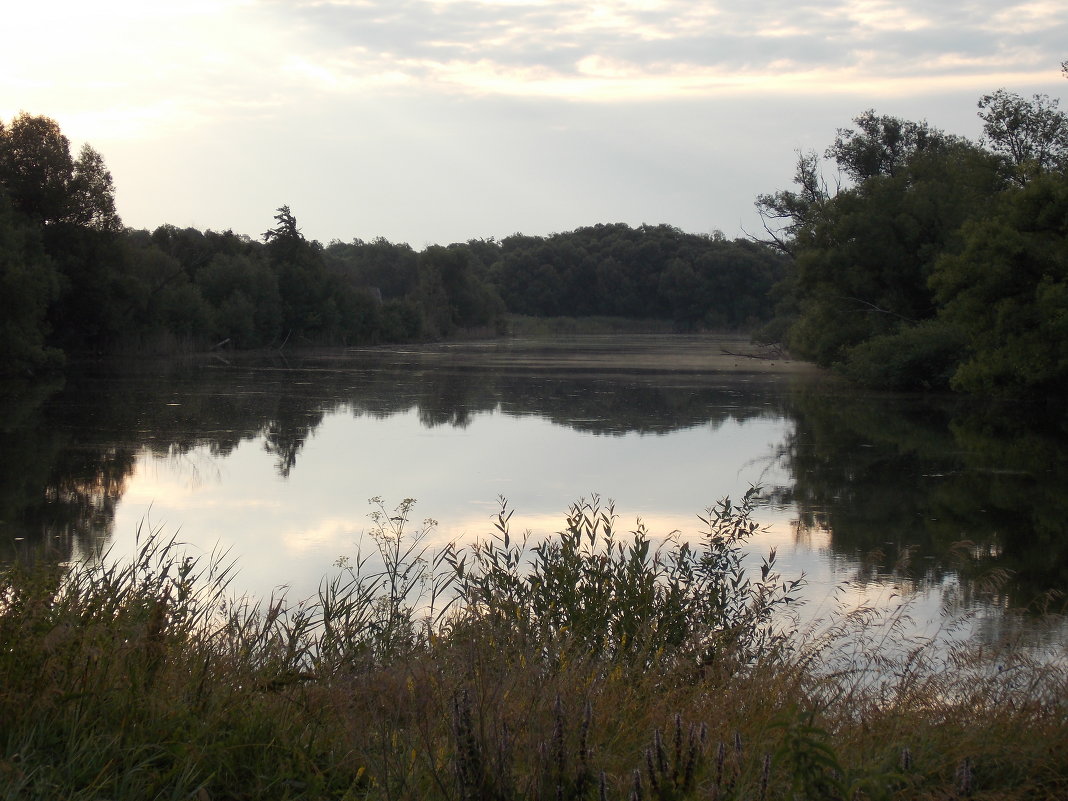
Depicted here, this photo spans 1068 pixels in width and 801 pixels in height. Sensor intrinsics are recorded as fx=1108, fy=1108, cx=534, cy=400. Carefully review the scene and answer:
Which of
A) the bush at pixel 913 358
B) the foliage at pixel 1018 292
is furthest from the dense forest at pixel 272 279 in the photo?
the foliage at pixel 1018 292

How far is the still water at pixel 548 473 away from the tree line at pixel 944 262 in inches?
74.6

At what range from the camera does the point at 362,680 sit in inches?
154

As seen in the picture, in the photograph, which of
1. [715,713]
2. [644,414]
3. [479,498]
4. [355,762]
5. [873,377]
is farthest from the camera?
[873,377]

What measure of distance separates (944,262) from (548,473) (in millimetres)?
15995

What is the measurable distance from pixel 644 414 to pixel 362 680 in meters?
20.1

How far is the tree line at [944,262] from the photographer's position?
2427 cm

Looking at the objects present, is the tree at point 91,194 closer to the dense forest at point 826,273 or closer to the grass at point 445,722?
the dense forest at point 826,273

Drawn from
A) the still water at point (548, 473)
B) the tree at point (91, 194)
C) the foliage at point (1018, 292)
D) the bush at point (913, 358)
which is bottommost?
the still water at point (548, 473)

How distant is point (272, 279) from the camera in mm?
55781

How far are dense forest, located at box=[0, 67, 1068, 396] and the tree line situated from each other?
0.17ft

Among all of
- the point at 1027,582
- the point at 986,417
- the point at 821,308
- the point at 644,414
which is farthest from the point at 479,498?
the point at 821,308

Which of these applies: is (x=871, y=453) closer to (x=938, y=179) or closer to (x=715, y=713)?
(x=715, y=713)

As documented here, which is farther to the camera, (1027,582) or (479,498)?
(479,498)

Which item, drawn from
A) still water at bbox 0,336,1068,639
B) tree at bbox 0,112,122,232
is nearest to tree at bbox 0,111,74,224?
tree at bbox 0,112,122,232
